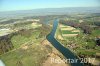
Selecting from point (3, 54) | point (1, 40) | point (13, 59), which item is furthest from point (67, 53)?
point (1, 40)

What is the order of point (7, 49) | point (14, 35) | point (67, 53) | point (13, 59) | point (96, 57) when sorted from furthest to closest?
point (14, 35) < point (7, 49) < point (67, 53) < point (13, 59) < point (96, 57)

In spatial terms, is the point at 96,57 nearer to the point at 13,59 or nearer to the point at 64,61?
the point at 64,61

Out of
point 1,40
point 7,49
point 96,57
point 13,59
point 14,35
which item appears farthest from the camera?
point 14,35

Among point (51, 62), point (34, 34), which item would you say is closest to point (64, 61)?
point (51, 62)

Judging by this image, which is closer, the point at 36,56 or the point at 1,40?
the point at 36,56

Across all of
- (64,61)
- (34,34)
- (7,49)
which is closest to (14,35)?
(34,34)

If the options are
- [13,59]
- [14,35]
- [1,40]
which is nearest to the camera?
[13,59]

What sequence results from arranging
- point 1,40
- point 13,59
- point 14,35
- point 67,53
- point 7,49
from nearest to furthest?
point 13,59
point 67,53
point 7,49
point 1,40
point 14,35

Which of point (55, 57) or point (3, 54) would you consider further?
point (3, 54)

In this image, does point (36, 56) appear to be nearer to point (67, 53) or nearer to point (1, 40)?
point (67, 53)
